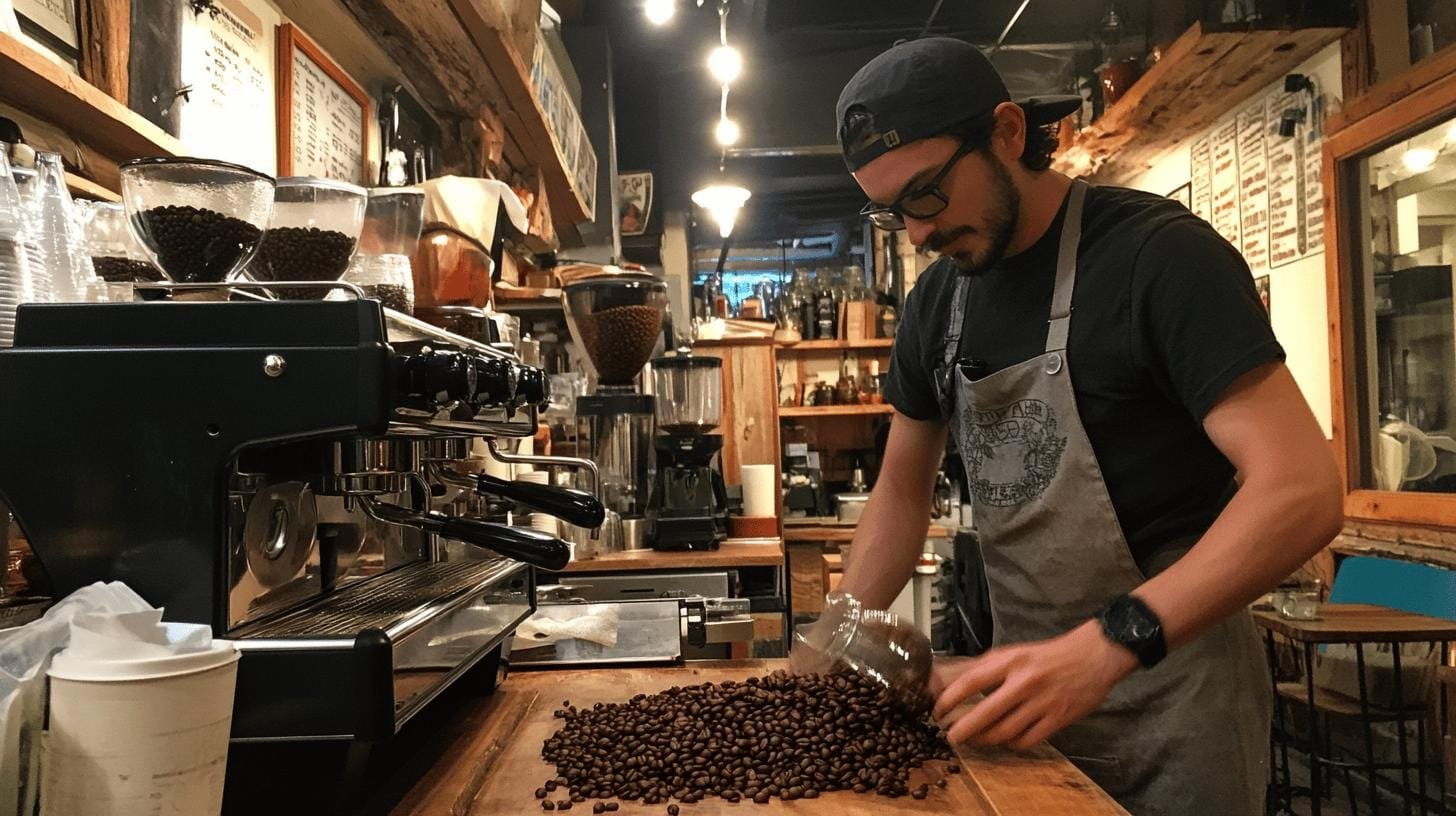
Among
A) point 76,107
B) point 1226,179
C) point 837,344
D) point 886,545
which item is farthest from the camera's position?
point 837,344

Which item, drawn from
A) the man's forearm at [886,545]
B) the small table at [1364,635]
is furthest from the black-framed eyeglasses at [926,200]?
the small table at [1364,635]

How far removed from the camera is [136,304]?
827 millimetres

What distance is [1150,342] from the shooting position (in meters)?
1.32

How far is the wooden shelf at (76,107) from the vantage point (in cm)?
104

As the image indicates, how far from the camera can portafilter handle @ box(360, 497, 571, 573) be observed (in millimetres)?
971

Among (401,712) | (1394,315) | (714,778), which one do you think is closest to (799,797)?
(714,778)

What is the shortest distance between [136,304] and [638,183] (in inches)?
216

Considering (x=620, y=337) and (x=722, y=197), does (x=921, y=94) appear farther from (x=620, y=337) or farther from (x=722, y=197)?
(x=722, y=197)

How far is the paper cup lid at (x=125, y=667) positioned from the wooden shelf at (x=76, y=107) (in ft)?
2.42

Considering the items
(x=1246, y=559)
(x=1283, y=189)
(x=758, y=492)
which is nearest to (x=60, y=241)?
(x=1246, y=559)

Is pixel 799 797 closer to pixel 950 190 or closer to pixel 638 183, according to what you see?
pixel 950 190

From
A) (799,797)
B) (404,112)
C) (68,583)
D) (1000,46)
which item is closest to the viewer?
(68,583)

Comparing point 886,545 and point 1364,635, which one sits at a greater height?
point 886,545

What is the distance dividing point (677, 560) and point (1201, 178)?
3407 millimetres
